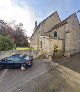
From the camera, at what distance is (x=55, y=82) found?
17016 mm

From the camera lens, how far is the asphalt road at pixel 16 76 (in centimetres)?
1545

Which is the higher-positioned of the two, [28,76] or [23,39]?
[23,39]

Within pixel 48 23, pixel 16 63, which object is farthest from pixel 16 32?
pixel 16 63

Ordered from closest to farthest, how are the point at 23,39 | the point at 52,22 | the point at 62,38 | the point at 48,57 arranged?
the point at 48,57 < the point at 62,38 < the point at 52,22 < the point at 23,39

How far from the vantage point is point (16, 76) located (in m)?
18.1

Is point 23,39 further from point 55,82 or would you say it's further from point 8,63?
point 55,82

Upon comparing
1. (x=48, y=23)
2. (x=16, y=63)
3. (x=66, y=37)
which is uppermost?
(x=48, y=23)

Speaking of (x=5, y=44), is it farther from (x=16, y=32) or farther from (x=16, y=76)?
(x=16, y=32)

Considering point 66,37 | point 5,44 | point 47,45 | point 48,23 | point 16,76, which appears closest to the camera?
point 16,76

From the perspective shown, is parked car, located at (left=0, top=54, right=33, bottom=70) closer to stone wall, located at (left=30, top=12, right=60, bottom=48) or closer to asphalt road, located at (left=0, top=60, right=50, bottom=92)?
asphalt road, located at (left=0, top=60, right=50, bottom=92)

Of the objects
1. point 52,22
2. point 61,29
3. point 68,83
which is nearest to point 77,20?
point 61,29

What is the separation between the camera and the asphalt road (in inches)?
608

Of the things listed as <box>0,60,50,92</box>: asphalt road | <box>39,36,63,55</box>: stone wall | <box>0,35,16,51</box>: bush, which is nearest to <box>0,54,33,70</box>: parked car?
<box>0,60,50,92</box>: asphalt road

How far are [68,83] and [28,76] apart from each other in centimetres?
350
